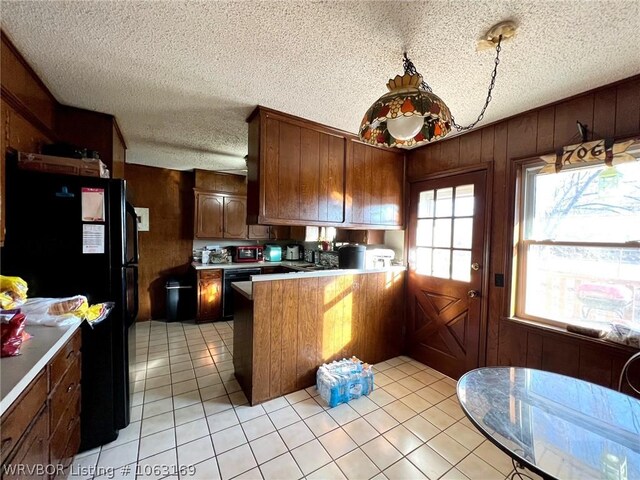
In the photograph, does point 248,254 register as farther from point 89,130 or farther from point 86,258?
point 86,258

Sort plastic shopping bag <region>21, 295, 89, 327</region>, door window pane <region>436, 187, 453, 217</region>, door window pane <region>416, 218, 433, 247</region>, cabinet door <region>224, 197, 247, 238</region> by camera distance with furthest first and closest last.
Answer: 1. cabinet door <region>224, 197, 247, 238</region>
2. door window pane <region>416, 218, 433, 247</region>
3. door window pane <region>436, 187, 453, 217</region>
4. plastic shopping bag <region>21, 295, 89, 327</region>

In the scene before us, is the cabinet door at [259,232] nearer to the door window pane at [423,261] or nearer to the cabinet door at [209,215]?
the cabinet door at [209,215]

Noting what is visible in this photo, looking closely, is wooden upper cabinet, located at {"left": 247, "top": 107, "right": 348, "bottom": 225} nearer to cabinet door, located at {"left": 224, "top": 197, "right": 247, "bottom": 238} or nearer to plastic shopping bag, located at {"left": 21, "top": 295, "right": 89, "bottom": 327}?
plastic shopping bag, located at {"left": 21, "top": 295, "right": 89, "bottom": 327}

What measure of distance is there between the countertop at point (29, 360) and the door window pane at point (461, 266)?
2.90m

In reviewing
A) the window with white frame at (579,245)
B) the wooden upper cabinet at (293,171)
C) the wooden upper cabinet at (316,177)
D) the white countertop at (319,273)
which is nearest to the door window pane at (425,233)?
the wooden upper cabinet at (316,177)

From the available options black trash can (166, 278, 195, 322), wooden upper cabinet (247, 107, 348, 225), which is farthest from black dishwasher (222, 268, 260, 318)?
wooden upper cabinet (247, 107, 348, 225)

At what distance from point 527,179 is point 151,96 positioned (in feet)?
10.0

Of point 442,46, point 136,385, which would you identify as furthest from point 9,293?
point 442,46

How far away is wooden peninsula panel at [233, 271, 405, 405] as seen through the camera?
2125 mm

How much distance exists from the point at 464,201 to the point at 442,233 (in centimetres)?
38

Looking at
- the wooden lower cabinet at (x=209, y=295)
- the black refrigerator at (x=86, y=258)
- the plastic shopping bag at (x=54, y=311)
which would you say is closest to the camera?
the plastic shopping bag at (x=54, y=311)

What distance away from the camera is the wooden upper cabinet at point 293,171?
2096 millimetres

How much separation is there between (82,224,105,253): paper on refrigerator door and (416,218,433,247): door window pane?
9.26ft

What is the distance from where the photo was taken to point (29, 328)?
1.29m
